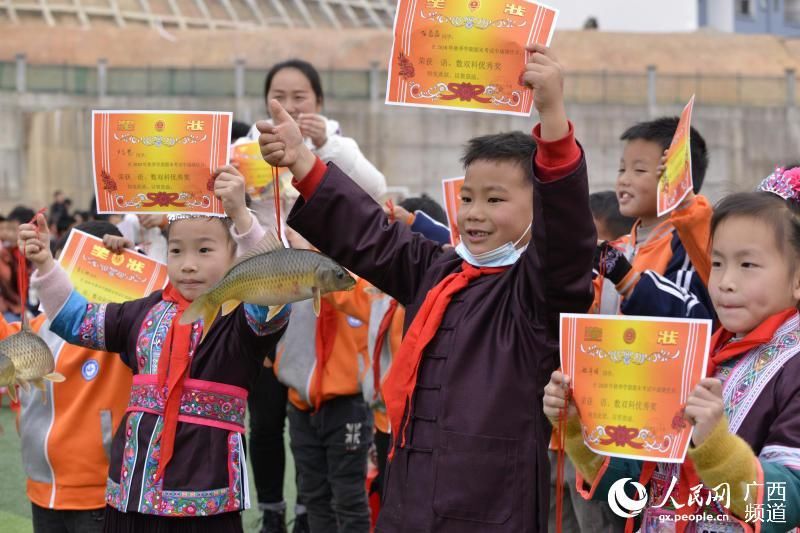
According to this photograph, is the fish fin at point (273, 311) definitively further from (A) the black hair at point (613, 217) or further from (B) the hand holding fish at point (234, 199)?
(A) the black hair at point (613, 217)

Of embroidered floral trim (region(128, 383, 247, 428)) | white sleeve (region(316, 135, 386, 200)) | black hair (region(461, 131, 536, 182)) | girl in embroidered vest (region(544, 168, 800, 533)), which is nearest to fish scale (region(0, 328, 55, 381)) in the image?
embroidered floral trim (region(128, 383, 247, 428))

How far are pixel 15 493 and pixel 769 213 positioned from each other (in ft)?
15.9

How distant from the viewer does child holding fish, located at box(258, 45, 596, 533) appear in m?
2.50

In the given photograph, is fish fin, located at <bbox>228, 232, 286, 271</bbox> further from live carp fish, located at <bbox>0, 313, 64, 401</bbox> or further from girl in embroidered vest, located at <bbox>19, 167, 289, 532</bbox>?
live carp fish, located at <bbox>0, 313, 64, 401</bbox>

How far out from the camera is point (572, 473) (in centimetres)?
373

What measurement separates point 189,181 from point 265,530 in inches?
91.8

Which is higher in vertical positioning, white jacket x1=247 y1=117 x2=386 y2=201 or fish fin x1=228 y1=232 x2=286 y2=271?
white jacket x1=247 y1=117 x2=386 y2=201

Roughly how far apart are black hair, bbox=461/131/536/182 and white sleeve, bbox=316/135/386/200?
146cm

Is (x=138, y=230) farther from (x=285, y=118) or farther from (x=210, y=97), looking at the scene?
(x=210, y=97)

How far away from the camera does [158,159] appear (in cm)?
339

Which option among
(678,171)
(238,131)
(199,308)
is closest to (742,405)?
(678,171)

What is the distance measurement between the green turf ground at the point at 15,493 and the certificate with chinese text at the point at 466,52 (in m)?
3.04

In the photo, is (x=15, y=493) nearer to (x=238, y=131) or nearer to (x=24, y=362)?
(x=238, y=131)

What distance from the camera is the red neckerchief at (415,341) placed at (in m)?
2.73
